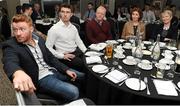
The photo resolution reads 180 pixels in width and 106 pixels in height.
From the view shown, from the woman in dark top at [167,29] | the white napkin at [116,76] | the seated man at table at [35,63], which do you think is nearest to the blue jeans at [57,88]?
the seated man at table at [35,63]

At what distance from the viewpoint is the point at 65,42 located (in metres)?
2.86

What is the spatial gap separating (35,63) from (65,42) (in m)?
1.12

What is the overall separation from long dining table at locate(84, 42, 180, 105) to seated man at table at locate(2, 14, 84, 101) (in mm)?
236

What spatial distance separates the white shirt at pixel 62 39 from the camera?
2719 millimetres

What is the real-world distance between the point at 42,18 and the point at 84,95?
4.13 meters

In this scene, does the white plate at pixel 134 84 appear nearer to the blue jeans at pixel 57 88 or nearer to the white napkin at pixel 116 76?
the white napkin at pixel 116 76

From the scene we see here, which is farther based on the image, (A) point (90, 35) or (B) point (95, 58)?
(A) point (90, 35)

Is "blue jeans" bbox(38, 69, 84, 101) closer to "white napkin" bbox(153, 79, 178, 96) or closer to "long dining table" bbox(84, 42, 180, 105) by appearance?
"long dining table" bbox(84, 42, 180, 105)

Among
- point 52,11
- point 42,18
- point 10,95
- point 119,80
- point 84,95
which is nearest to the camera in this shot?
point 119,80

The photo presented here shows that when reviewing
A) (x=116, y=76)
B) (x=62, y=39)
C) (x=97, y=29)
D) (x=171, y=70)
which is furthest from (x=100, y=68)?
(x=97, y=29)

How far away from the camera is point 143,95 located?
1665mm

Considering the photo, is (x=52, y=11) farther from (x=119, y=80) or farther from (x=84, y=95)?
(x=119, y=80)

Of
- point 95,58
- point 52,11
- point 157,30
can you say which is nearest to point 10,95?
point 95,58

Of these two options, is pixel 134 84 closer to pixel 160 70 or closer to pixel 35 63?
pixel 160 70
